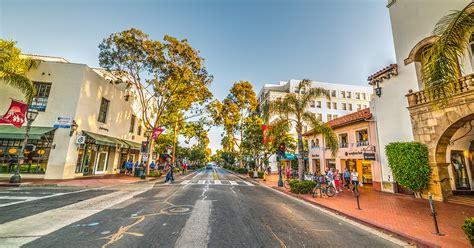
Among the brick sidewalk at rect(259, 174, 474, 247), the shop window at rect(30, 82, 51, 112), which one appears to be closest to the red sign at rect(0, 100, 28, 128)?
the shop window at rect(30, 82, 51, 112)

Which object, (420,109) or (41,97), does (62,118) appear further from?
(420,109)

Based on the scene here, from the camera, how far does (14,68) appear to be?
14844 mm

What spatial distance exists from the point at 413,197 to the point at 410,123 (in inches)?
184

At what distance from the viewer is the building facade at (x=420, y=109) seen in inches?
424

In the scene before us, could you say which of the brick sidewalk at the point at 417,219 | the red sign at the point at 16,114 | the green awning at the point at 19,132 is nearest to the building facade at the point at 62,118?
the green awning at the point at 19,132

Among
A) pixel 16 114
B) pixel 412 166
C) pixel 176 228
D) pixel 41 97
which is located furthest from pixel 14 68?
pixel 412 166

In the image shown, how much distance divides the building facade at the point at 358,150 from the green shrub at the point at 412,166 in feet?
9.45

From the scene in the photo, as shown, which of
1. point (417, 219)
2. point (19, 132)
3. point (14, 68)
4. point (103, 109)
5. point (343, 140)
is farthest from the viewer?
point (103, 109)

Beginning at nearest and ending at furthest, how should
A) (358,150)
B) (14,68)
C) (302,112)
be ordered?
(302,112), (14,68), (358,150)

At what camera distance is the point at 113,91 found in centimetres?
2145

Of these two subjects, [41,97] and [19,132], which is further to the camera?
[41,97]

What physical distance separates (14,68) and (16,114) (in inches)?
151

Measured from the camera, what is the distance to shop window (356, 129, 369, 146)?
1667 cm

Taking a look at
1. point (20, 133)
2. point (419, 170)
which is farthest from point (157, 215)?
point (20, 133)
